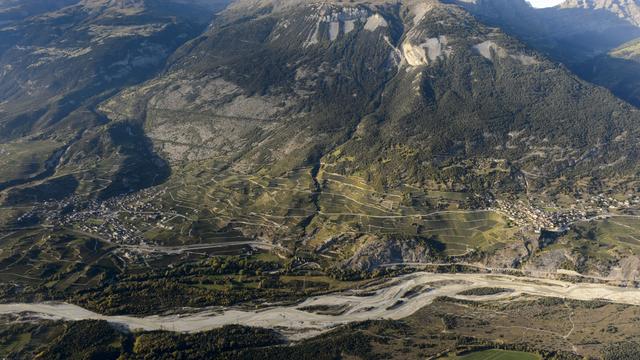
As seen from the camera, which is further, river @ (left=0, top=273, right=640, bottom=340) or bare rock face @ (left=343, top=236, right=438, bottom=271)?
bare rock face @ (left=343, top=236, right=438, bottom=271)

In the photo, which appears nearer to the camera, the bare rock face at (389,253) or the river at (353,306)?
the river at (353,306)

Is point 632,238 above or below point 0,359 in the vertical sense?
above

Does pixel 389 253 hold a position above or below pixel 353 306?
above

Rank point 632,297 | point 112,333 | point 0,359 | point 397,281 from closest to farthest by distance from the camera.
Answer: point 0,359, point 112,333, point 632,297, point 397,281

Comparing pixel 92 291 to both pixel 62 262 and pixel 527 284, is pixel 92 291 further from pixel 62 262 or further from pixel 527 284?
pixel 527 284

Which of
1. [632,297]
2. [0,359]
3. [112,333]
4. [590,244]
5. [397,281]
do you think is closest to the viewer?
[0,359]

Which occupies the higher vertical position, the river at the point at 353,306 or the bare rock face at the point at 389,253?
the bare rock face at the point at 389,253

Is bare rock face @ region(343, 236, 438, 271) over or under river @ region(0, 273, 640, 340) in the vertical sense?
over

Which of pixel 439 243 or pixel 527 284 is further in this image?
pixel 439 243

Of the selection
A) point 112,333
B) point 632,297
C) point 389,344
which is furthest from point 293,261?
point 632,297

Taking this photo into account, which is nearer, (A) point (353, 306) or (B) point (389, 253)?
(A) point (353, 306)
